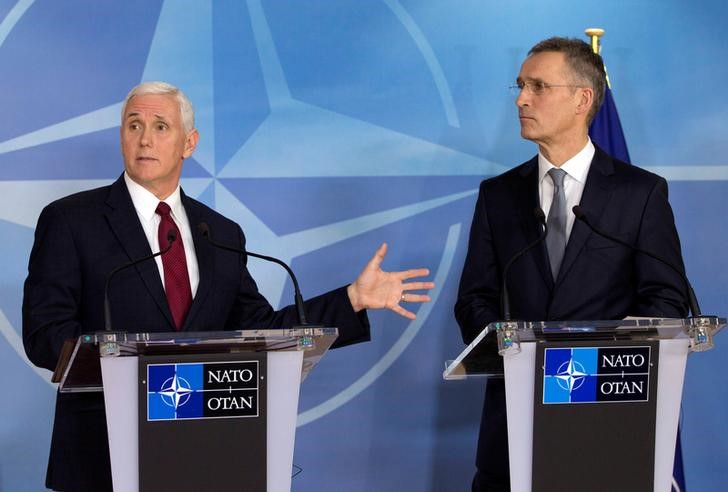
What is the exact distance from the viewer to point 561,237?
3.43 m

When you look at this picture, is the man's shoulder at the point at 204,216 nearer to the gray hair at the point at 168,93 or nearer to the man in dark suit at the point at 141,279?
the man in dark suit at the point at 141,279

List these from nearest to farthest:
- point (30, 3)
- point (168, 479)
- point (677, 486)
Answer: point (168, 479) < point (677, 486) < point (30, 3)

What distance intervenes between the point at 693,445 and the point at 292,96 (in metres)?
2.16

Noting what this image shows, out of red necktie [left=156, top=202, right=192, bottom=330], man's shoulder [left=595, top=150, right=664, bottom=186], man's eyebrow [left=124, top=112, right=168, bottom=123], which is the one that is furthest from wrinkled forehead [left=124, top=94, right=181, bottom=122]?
man's shoulder [left=595, top=150, right=664, bottom=186]

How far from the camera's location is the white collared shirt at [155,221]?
3.18 m

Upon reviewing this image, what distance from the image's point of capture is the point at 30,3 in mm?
4375

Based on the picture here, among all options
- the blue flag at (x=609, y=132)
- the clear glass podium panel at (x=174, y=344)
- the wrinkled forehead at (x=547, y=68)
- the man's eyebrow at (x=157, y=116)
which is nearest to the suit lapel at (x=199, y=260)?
the man's eyebrow at (x=157, y=116)

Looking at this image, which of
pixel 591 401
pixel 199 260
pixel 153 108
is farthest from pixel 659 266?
pixel 153 108

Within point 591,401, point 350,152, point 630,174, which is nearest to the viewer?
point 591,401

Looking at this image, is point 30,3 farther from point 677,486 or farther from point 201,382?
point 677,486

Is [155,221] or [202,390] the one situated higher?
[155,221]

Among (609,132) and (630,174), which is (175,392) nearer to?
(630,174)

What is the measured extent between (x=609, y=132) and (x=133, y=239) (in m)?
2.09

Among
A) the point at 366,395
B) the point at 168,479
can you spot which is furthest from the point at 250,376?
the point at 366,395
